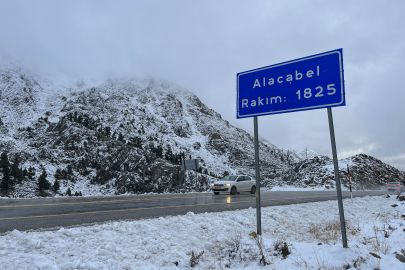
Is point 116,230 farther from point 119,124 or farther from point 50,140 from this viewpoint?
point 119,124

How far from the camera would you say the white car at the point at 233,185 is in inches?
774

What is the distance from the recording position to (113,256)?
4.39 meters

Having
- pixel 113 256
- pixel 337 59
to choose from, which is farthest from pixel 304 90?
pixel 113 256

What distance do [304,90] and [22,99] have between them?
222 metres

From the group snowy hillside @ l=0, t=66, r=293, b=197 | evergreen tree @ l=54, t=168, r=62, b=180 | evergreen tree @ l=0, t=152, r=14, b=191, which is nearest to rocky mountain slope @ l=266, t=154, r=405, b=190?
snowy hillside @ l=0, t=66, r=293, b=197

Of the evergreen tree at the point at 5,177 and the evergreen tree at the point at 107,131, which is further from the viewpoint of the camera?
the evergreen tree at the point at 107,131

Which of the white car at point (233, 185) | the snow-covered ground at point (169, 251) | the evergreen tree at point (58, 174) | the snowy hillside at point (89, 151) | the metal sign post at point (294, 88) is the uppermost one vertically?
the snowy hillside at point (89, 151)

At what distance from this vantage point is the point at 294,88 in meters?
6.20

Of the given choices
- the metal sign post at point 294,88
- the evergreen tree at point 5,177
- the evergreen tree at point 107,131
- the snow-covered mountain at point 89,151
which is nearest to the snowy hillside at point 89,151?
the snow-covered mountain at point 89,151

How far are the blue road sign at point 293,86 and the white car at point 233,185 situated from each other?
1333 centimetres

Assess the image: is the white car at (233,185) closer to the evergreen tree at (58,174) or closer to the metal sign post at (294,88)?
the metal sign post at (294,88)

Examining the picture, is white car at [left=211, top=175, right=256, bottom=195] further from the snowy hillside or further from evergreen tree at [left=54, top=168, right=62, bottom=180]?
evergreen tree at [left=54, top=168, right=62, bottom=180]

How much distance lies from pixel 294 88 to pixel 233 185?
1432cm

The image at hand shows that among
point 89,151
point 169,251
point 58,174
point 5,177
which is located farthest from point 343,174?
point 89,151
